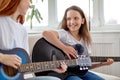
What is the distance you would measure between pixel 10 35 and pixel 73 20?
807 mm

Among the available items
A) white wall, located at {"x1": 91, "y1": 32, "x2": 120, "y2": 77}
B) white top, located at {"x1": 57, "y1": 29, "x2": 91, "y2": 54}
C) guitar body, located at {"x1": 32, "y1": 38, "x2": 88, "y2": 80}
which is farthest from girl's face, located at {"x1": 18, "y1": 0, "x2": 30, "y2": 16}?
white wall, located at {"x1": 91, "y1": 32, "x2": 120, "y2": 77}

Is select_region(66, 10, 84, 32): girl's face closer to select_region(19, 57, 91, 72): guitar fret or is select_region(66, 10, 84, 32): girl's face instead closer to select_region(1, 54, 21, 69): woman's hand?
select_region(19, 57, 91, 72): guitar fret

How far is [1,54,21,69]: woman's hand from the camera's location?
1.07 metres

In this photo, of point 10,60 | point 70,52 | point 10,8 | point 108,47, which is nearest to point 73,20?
point 70,52

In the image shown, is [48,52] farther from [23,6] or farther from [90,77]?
[23,6]

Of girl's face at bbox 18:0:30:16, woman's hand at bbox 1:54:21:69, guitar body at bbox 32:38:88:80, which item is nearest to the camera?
woman's hand at bbox 1:54:21:69

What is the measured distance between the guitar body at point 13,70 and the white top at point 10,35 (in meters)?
0.03

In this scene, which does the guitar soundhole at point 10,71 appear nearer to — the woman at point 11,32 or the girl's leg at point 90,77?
the woman at point 11,32

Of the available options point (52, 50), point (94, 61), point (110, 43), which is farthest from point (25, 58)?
point (110, 43)

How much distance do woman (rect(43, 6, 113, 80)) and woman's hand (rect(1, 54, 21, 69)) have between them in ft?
2.10

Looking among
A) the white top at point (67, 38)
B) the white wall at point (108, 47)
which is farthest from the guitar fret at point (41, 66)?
the white wall at point (108, 47)

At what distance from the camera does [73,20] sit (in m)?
1.90

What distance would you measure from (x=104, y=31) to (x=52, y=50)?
55.5 inches

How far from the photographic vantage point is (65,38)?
6.04 feet
